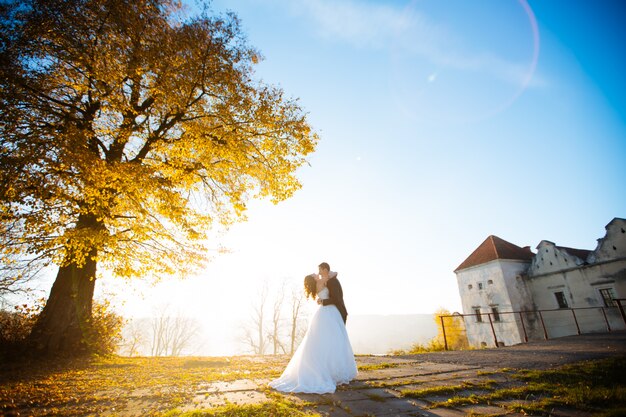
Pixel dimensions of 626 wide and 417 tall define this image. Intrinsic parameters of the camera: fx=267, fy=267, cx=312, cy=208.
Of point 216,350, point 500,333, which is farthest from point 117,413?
point 216,350

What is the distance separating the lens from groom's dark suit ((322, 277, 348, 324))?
554cm

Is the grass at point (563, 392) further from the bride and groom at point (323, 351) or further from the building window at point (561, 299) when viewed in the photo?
the building window at point (561, 299)

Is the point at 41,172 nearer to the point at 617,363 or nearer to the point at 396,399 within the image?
the point at 396,399

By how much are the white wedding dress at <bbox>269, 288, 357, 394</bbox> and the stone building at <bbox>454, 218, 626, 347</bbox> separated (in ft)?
65.1

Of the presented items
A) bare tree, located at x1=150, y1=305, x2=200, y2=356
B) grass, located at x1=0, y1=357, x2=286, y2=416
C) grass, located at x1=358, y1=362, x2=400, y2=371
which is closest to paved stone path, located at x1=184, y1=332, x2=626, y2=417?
grass, located at x1=358, y1=362, x2=400, y2=371

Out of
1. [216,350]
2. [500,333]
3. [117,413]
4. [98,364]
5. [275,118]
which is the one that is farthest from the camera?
[216,350]

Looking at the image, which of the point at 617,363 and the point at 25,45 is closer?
the point at 617,363

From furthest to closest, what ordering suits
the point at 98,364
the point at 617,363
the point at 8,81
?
the point at 98,364 < the point at 8,81 < the point at 617,363

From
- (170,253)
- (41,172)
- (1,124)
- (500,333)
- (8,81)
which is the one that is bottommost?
(500,333)

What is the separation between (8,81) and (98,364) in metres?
7.56

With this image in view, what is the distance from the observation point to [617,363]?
212 inches

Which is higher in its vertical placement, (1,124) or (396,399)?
(1,124)

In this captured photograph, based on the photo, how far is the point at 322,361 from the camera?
477 centimetres

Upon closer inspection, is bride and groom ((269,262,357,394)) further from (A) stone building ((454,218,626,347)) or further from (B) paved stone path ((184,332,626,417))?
(A) stone building ((454,218,626,347))
